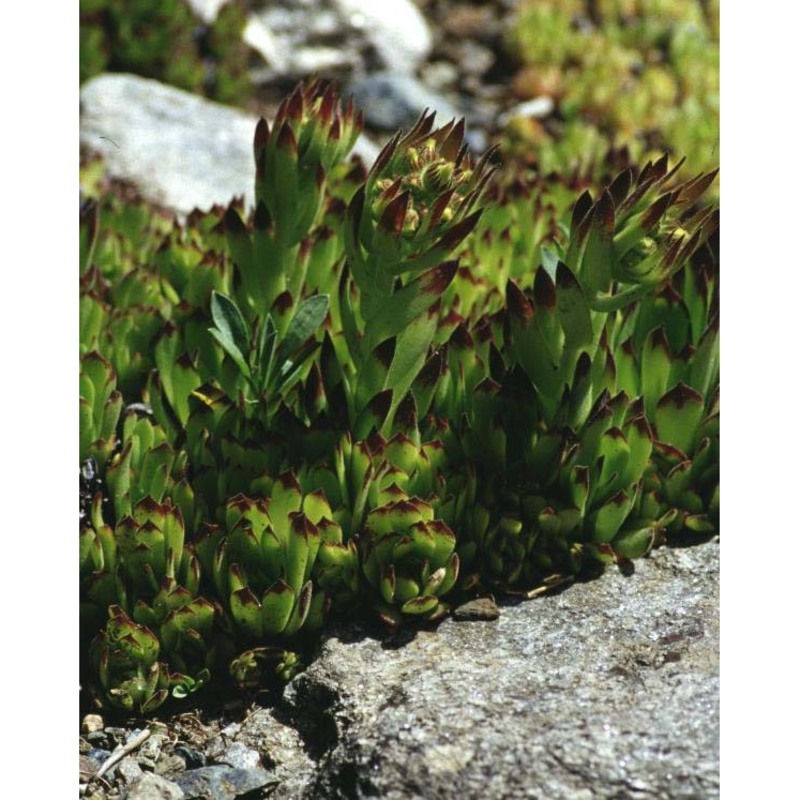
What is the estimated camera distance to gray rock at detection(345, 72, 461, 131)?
5941mm

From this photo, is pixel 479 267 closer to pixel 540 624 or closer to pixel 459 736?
pixel 540 624

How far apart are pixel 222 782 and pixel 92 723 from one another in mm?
383

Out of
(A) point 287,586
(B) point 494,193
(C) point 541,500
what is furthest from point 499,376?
(B) point 494,193

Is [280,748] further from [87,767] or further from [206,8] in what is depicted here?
[206,8]

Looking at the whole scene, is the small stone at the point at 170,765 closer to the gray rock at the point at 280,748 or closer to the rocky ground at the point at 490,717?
the rocky ground at the point at 490,717

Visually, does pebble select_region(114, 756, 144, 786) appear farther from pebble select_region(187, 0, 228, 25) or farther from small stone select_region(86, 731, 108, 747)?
pebble select_region(187, 0, 228, 25)

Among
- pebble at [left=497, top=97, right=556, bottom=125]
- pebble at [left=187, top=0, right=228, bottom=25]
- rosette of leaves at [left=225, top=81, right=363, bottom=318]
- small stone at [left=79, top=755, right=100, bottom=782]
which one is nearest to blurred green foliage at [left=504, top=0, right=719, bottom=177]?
pebble at [left=497, top=97, right=556, bottom=125]

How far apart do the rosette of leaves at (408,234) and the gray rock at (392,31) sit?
4456 millimetres

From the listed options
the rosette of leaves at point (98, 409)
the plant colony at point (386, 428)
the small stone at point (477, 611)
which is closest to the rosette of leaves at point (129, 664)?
the plant colony at point (386, 428)

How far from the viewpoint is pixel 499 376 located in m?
2.73

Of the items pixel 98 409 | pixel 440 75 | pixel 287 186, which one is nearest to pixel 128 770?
pixel 98 409

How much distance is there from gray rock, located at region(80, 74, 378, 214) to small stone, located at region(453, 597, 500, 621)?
8.64 feet

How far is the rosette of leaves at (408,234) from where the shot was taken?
7.66 feet

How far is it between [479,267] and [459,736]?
1619mm
